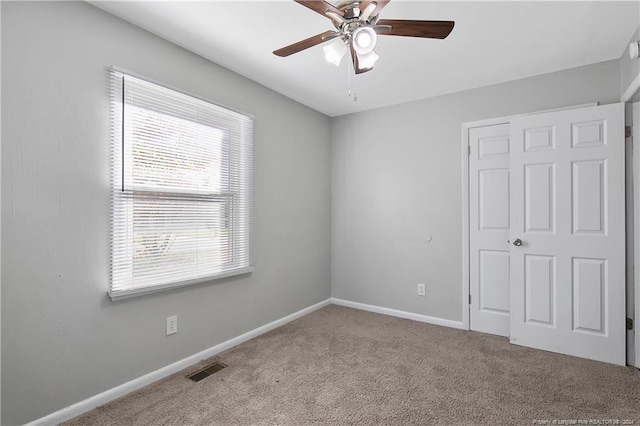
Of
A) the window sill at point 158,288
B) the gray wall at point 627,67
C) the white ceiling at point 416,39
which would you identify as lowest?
the window sill at point 158,288

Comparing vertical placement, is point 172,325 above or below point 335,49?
below

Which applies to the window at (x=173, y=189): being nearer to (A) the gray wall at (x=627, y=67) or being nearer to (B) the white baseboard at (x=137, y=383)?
(B) the white baseboard at (x=137, y=383)

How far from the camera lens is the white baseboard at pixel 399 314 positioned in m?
3.43

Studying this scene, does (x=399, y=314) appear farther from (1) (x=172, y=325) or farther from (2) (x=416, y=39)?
(2) (x=416, y=39)

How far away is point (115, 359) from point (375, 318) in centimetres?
261

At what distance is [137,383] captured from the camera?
2182 mm

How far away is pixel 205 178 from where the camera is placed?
104 inches

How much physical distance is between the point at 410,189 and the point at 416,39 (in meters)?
1.72

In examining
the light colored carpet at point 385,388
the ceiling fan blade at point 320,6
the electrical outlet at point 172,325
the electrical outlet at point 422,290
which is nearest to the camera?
the ceiling fan blade at point 320,6

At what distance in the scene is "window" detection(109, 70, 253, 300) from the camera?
2104mm

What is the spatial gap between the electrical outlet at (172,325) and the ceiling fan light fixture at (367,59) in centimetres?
227

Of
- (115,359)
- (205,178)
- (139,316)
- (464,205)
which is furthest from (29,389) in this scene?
(464,205)

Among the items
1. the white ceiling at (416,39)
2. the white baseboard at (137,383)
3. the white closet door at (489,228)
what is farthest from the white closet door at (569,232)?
the white baseboard at (137,383)

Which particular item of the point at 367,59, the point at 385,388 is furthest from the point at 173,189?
the point at 385,388
